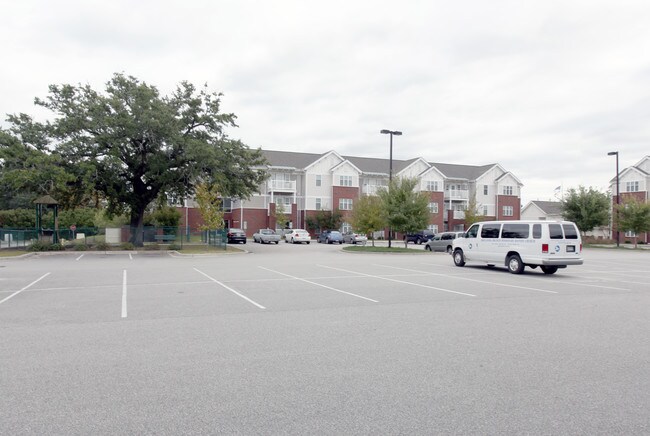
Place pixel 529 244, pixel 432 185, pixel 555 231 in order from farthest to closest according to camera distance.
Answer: pixel 432 185
pixel 529 244
pixel 555 231

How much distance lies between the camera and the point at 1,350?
6617 millimetres

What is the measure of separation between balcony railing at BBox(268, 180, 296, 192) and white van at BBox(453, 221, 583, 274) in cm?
4304

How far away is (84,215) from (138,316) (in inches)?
2295

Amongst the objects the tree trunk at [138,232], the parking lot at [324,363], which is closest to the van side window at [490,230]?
the parking lot at [324,363]

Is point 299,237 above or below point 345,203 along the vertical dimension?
below

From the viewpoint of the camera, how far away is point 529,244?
1734cm

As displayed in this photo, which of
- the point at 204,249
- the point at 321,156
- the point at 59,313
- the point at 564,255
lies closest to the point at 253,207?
the point at 321,156

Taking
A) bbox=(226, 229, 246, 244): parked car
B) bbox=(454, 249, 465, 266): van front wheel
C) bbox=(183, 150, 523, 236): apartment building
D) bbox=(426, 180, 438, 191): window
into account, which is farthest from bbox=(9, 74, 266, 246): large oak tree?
bbox=(426, 180, 438, 191): window

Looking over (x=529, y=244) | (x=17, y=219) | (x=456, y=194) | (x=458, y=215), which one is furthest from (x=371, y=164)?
(x=529, y=244)

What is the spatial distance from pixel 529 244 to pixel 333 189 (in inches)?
1858

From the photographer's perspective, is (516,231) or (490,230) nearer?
(516,231)

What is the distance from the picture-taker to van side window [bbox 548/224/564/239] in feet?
55.7

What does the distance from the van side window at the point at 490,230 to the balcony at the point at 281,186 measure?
43.2 meters

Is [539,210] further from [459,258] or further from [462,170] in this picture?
[459,258]
